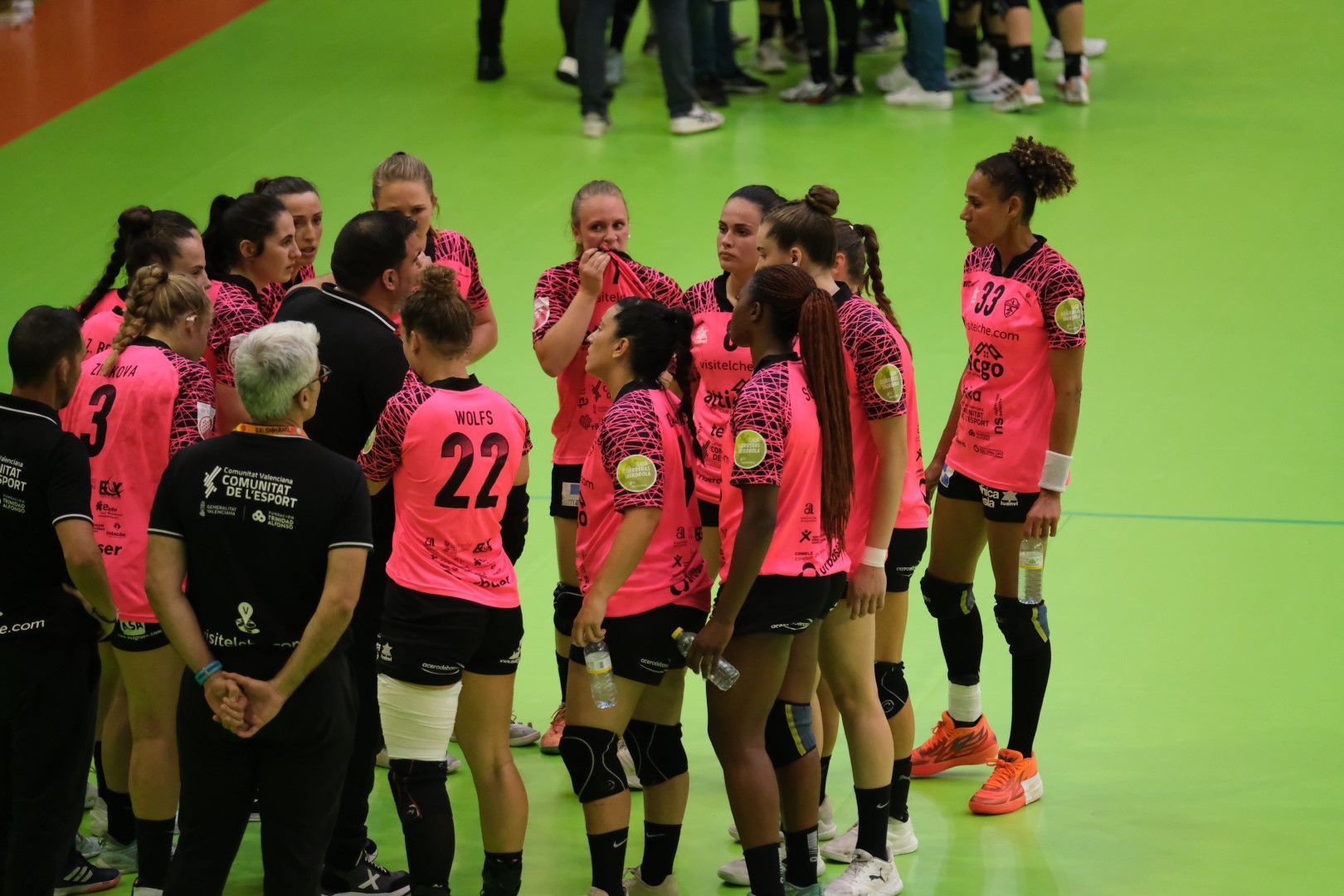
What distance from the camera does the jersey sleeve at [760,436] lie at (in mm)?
3973

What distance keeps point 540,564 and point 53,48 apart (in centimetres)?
766

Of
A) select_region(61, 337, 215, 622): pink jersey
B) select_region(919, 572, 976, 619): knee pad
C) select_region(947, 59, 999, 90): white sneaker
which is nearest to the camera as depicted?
select_region(61, 337, 215, 622): pink jersey

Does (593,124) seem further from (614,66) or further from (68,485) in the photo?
(68,485)

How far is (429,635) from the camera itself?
13.3 ft

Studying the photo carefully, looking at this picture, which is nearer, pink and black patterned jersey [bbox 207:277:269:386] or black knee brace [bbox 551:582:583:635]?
pink and black patterned jersey [bbox 207:277:269:386]

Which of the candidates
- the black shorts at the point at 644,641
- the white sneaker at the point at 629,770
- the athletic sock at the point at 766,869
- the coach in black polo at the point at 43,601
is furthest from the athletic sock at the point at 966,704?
the coach in black polo at the point at 43,601

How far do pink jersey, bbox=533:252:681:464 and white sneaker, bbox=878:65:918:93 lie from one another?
6.72 m

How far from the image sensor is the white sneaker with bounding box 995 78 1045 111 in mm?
10898

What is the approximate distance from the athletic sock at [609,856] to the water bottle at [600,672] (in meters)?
0.37

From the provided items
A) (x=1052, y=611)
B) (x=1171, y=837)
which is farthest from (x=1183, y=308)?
(x=1171, y=837)

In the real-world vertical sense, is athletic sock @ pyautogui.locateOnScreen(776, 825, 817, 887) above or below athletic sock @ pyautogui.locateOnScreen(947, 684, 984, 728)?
below

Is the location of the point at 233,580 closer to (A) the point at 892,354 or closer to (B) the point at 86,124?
(A) the point at 892,354

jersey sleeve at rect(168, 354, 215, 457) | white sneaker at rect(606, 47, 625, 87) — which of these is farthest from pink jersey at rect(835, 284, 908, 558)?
white sneaker at rect(606, 47, 625, 87)

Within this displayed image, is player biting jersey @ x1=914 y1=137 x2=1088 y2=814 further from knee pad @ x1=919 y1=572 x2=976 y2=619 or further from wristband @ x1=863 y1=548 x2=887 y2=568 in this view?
wristband @ x1=863 y1=548 x2=887 y2=568
